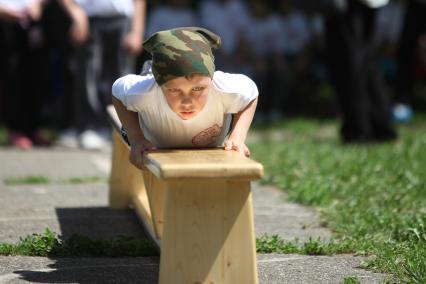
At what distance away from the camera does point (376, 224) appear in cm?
538

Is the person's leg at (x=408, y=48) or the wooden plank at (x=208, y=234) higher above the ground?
the wooden plank at (x=208, y=234)

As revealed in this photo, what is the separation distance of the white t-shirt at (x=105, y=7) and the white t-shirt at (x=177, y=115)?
4.75m

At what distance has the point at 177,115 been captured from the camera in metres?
4.56

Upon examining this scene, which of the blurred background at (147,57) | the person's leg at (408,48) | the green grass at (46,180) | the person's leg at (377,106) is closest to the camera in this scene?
the green grass at (46,180)

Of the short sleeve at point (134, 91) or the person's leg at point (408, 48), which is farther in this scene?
the person's leg at point (408, 48)

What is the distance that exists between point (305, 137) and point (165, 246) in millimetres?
6769

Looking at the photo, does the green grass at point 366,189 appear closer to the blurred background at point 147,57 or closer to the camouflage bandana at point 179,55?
the camouflage bandana at point 179,55

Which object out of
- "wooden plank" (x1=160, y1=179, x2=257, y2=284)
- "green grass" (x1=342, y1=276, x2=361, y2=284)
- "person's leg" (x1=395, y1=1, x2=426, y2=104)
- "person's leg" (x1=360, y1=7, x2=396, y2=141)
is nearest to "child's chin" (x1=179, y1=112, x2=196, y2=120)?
"wooden plank" (x1=160, y1=179, x2=257, y2=284)

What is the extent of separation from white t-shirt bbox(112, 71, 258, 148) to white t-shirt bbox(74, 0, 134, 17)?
475 centimetres

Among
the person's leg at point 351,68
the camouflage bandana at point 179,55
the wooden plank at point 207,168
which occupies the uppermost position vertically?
the camouflage bandana at point 179,55

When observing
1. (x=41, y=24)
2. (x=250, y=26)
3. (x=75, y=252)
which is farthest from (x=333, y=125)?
(x=75, y=252)

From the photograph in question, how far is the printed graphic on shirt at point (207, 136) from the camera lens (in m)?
4.67

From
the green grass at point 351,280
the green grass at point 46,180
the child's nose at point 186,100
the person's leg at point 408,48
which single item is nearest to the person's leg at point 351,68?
the green grass at point 46,180

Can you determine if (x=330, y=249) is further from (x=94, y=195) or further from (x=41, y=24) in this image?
(x=41, y=24)
